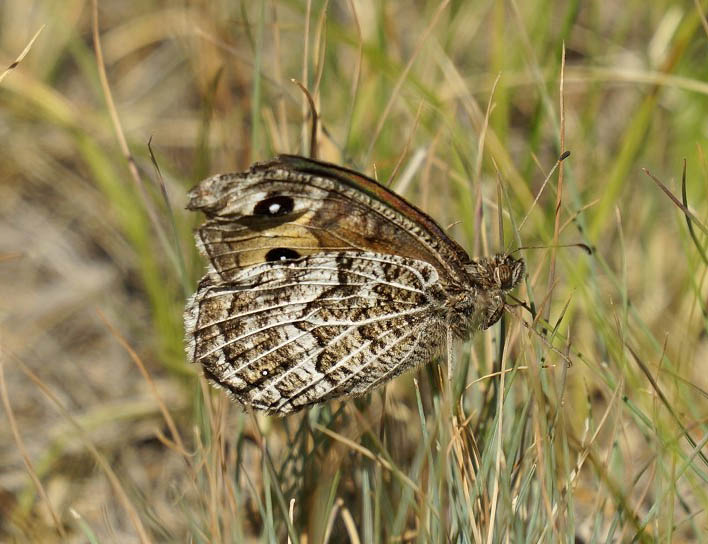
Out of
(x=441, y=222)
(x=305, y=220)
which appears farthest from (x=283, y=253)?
(x=441, y=222)

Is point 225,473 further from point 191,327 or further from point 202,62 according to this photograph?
point 202,62

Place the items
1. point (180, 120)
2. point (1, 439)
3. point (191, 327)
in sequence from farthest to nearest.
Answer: point (180, 120) < point (1, 439) < point (191, 327)

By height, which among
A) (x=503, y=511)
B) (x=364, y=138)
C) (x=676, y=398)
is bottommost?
(x=503, y=511)

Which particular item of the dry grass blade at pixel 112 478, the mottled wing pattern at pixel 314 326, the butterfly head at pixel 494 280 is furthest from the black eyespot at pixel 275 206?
the dry grass blade at pixel 112 478

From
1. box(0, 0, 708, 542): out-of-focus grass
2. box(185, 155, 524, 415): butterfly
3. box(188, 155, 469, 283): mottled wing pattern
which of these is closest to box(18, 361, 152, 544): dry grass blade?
box(0, 0, 708, 542): out-of-focus grass

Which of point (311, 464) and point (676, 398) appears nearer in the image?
point (676, 398)

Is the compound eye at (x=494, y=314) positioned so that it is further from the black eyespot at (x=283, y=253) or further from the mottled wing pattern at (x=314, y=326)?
the black eyespot at (x=283, y=253)

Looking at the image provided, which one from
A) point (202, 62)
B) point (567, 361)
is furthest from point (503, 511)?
point (202, 62)

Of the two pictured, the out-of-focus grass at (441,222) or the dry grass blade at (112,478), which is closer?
the dry grass blade at (112,478)
